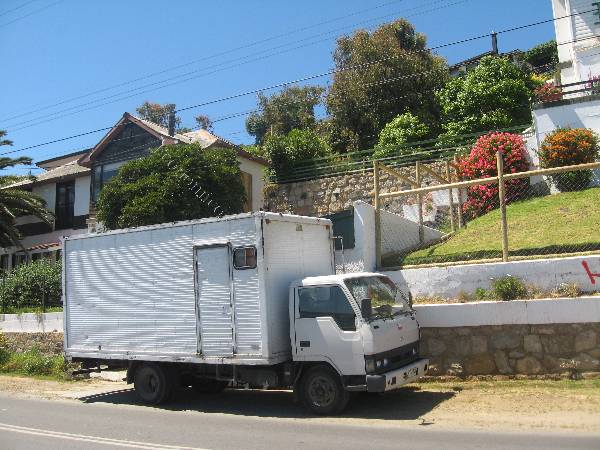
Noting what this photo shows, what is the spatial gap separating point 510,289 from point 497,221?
424 centimetres

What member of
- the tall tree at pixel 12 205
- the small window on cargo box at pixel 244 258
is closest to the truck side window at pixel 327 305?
the small window on cargo box at pixel 244 258

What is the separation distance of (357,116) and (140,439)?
22.5m

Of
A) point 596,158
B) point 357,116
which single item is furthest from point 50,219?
point 596,158

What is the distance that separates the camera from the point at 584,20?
2550 centimetres

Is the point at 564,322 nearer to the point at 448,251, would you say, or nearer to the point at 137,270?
the point at 448,251

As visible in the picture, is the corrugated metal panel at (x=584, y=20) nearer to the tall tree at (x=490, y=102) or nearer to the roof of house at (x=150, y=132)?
the tall tree at (x=490, y=102)

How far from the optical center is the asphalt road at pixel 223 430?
21.7 ft

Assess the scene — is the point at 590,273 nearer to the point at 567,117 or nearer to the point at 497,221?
the point at 497,221

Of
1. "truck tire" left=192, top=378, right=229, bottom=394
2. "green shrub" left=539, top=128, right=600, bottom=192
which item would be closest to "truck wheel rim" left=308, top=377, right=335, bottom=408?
"truck tire" left=192, top=378, right=229, bottom=394

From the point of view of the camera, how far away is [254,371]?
30.0 feet

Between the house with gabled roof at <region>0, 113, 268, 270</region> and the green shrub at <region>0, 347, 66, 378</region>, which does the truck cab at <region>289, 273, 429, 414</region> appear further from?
the house with gabled roof at <region>0, 113, 268, 270</region>

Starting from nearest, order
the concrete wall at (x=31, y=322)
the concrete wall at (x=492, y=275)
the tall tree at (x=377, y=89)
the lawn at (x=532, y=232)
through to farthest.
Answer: the concrete wall at (x=492, y=275) < the lawn at (x=532, y=232) < the concrete wall at (x=31, y=322) < the tall tree at (x=377, y=89)

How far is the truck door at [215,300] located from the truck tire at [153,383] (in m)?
1.24

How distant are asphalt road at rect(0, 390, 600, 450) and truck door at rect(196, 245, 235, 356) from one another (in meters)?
1.20
